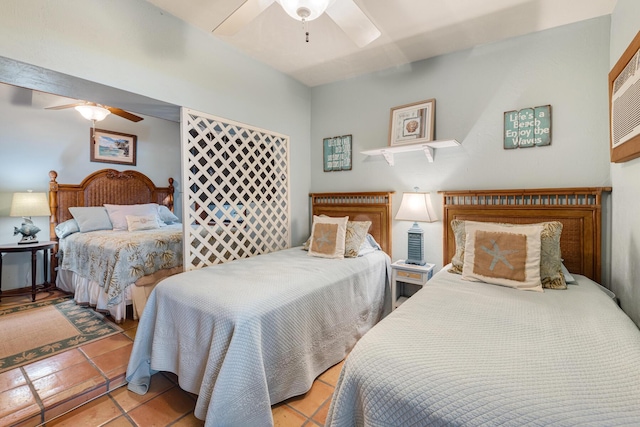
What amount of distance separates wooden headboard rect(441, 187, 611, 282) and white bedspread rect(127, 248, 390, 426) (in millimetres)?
1221

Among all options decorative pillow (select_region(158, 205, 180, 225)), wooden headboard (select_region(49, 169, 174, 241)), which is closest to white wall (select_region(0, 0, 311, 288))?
wooden headboard (select_region(49, 169, 174, 241))

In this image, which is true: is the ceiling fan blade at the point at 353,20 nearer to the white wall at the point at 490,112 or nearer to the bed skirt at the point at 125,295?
the white wall at the point at 490,112

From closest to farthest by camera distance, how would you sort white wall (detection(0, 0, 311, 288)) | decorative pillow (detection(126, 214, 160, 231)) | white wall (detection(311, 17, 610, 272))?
white wall (detection(0, 0, 311, 288)), white wall (detection(311, 17, 610, 272)), decorative pillow (detection(126, 214, 160, 231))

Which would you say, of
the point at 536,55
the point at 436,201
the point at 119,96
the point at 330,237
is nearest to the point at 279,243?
the point at 330,237

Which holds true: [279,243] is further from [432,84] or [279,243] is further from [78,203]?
[78,203]

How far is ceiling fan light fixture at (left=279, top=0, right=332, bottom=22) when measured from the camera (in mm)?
1318

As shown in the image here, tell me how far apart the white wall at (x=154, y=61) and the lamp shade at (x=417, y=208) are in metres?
1.28

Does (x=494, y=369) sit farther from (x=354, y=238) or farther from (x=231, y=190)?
(x=231, y=190)

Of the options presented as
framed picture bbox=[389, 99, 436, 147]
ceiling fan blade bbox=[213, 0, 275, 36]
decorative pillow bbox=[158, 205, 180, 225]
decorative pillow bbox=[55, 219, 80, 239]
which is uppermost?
ceiling fan blade bbox=[213, 0, 275, 36]

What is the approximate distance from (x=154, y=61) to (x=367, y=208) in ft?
7.12

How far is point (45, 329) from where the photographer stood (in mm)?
2400

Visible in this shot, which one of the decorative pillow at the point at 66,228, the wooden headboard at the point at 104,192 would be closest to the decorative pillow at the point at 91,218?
the decorative pillow at the point at 66,228

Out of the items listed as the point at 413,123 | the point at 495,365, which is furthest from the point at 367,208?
the point at 495,365

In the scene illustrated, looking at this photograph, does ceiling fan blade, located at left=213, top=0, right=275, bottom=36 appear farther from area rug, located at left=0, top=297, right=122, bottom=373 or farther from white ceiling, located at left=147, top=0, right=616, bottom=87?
area rug, located at left=0, top=297, right=122, bottom=373
